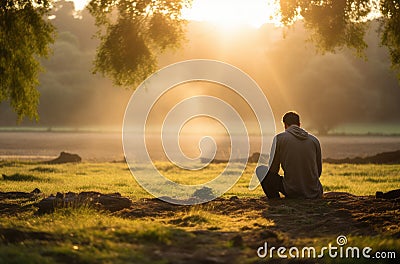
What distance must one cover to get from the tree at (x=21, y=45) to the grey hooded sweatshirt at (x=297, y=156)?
823 cm

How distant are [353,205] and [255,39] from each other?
304 ft

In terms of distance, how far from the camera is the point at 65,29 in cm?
15225

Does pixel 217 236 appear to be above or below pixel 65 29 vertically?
below

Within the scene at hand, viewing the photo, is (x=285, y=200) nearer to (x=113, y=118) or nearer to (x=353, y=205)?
(x=353, y=205)

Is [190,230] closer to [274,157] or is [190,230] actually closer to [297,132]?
[274,157]

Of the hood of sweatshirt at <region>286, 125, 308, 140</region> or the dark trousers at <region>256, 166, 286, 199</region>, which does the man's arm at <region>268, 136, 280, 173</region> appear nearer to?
the dark trousers at <region>256, 166, 286, 199</region>

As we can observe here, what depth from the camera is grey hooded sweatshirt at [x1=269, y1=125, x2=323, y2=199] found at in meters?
14.4

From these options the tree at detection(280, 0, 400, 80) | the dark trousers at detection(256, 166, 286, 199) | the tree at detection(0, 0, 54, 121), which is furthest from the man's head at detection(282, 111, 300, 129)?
the tree at detection(0, 0, 54, 121)

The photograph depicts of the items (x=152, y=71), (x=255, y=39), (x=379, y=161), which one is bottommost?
(x=379, y=161)

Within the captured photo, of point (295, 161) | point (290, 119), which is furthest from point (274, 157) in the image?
point (290, 119)

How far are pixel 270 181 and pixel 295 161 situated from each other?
122 cm

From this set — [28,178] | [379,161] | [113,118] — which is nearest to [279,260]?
[28,178]

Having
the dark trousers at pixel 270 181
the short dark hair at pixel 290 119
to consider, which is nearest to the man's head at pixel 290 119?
the short dark hair at pixel 290 119

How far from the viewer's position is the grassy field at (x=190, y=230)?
29.3 ft
